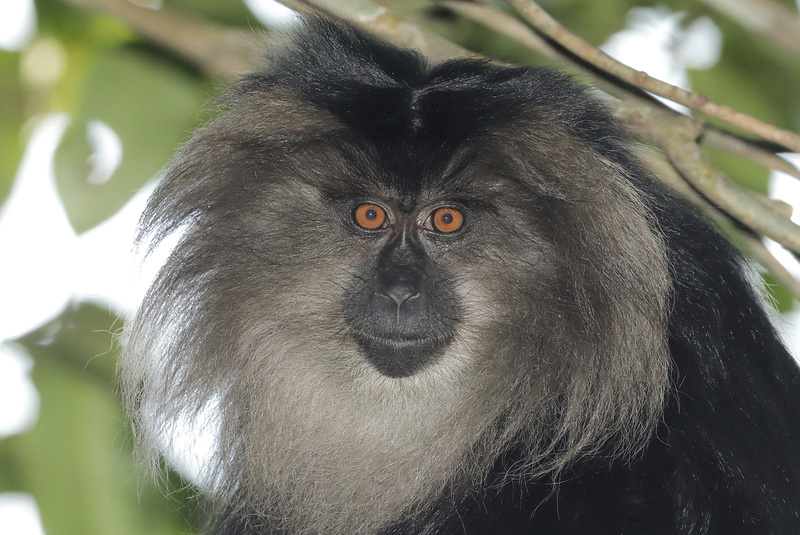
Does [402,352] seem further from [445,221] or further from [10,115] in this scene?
[10,115]

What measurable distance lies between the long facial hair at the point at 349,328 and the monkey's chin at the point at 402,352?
0.04m

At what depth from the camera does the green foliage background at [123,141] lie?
3273 mm

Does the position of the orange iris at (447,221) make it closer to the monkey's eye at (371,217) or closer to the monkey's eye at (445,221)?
the monkey's eye at (445,221)

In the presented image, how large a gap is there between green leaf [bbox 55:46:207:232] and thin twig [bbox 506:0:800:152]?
1316 mm

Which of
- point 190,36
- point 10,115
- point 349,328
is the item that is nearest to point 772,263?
point 349,328

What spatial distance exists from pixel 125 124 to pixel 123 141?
6 centimetres

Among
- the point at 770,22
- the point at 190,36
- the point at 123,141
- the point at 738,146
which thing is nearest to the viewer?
the point at 770,22

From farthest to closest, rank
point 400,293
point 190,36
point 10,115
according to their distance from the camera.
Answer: point 10,115
point 190,36
point 400,293

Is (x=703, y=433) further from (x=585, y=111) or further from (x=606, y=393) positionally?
(x=585, y=111)

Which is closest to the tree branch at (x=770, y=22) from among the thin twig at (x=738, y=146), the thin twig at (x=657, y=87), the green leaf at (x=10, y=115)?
the thin twig at (x=657, y=87)

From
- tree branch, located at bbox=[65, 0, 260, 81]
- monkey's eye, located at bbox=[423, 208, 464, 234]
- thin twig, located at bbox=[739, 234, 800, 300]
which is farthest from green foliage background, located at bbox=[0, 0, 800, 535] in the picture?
monkey's eye, located at bbox=[423, 208, 464, 234]

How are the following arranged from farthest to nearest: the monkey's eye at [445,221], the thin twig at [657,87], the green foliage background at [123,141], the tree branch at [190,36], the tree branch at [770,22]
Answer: the tree branch at [190,36] < the green foliage background at [123,141] < the monkey's eye at [445,221] < the tree branch at [770,22] < the thin twig at [657,87]

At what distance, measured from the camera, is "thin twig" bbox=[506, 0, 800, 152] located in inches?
103

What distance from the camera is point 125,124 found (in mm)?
3531
